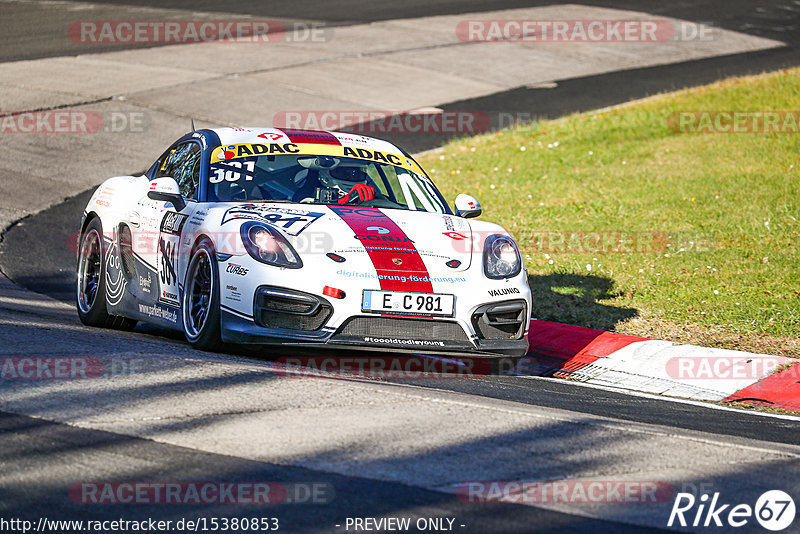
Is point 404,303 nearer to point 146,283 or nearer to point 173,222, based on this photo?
point 173,222

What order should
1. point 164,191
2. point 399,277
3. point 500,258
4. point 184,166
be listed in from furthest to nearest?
point 184,166
point 164,191
point 500,258
point 399,277

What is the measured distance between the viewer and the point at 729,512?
4.42 m

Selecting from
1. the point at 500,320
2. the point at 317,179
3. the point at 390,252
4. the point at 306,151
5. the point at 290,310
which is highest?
the point at 306,151

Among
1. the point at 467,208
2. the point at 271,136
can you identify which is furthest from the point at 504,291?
the point at 271,136

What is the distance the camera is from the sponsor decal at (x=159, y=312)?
24.0 feet

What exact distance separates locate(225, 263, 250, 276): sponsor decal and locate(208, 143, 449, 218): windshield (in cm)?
86

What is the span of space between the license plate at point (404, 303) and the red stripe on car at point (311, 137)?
6.23 feet

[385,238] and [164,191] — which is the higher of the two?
[164,191]

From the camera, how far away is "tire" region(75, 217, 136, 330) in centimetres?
835

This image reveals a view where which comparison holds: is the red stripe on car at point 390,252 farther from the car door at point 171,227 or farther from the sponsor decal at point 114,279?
the sponsor decal at point 114,279

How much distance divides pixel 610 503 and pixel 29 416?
2.52m

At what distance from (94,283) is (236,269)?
2.35 metres

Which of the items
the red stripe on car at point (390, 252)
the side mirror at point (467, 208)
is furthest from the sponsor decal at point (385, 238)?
the side mirror at point (467, 208)

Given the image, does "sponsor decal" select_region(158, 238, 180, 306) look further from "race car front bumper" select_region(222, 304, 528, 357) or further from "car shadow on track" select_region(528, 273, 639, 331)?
"car shadow on track" select_region(528, 273, 639, 331)
